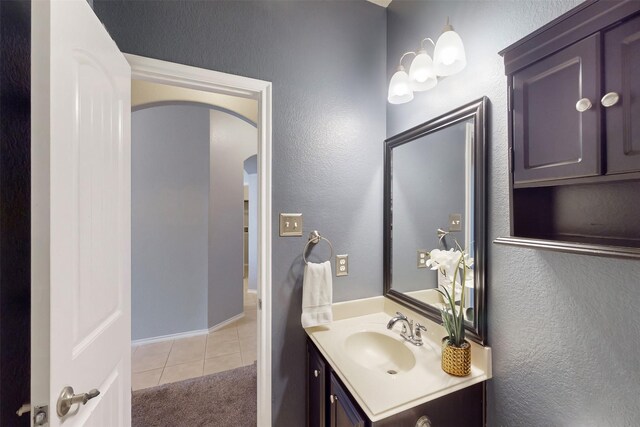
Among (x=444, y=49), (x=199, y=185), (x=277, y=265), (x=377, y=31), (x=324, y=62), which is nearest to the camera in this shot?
(x=444, y=49)

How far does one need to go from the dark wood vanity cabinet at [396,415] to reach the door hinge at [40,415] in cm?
85

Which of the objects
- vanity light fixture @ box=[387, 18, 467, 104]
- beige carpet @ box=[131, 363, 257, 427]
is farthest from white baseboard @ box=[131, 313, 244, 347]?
vanity light fixture @ box=[387, 18, 467, 104]

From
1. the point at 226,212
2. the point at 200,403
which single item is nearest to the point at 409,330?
the point at 200,403

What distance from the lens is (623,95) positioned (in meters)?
0.57

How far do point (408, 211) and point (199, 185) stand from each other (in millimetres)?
2358

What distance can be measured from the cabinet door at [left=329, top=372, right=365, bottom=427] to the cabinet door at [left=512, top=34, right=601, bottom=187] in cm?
94

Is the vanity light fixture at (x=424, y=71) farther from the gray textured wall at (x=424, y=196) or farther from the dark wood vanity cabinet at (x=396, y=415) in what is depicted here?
the dark wood vanity cabinet at (x=396, y=415)

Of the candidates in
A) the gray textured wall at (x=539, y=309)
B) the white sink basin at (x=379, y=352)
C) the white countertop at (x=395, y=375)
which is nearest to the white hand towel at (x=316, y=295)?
the white countertop at (x=395, y=375)

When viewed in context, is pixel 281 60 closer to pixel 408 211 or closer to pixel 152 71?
pixel 152 71

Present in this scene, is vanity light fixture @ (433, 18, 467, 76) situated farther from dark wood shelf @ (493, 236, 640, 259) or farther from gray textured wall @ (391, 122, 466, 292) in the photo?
dark wood shelf @ (493, 236, 640, 259)

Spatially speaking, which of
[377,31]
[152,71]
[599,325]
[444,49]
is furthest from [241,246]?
[599,325]

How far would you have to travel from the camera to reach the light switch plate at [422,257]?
136cm

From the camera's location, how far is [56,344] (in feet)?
2.05

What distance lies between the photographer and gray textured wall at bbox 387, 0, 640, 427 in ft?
2.25
